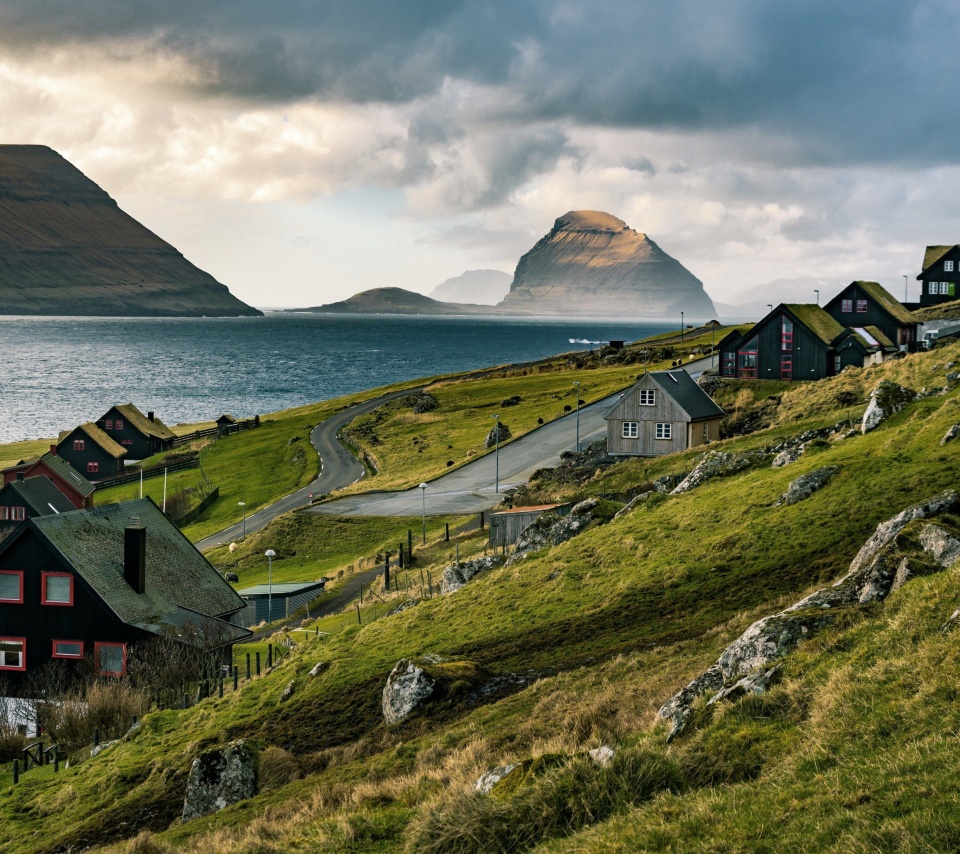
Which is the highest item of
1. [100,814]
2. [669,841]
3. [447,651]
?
[669,841]

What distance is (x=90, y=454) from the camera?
4599 inches

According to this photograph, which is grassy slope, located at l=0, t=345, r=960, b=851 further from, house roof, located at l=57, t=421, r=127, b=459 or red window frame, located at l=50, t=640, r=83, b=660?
house roof, located at l=57, t=421, r=127, b=459

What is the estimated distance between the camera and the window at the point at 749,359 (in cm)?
9331

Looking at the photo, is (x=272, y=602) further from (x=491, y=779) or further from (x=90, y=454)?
(x=90, y=454)

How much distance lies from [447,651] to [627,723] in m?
11.5

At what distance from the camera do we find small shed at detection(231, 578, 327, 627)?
49562 millimetres

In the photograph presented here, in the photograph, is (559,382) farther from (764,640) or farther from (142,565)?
(764,640)

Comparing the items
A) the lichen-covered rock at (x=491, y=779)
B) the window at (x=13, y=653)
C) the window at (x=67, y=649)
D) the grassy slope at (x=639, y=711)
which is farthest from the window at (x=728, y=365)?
the lichen-covered rock at (x=491, y=779)

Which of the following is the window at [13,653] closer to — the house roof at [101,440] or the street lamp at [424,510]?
the street lamp at [424,510]

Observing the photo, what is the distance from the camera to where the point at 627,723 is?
18.4 metres

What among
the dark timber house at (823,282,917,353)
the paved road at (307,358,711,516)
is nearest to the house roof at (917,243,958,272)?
the dark timber house at (823,282,917,353)

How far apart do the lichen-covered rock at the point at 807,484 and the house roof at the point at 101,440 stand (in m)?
97.6

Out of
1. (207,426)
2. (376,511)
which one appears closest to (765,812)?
(376,511)

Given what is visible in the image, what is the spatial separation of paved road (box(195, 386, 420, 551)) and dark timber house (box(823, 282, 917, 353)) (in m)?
52.1
